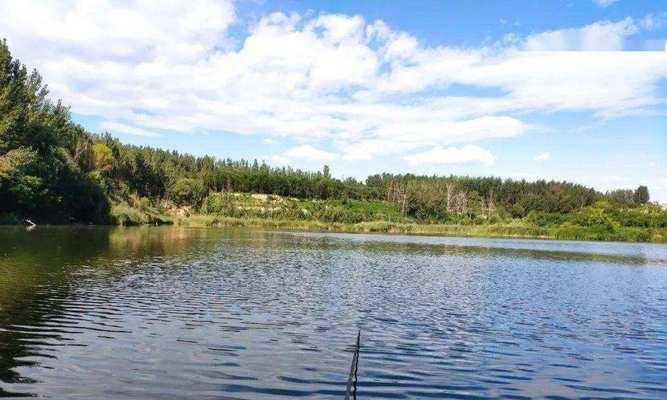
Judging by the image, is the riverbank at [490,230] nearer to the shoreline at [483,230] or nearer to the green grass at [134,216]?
the shoreline at [483,230]

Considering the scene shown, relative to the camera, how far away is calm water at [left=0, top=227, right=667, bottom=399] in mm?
14797

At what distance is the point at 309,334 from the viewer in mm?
20781

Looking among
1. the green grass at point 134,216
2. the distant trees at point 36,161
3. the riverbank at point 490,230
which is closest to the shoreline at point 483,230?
the riverbank at point 490,230

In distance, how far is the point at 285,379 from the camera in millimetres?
15094

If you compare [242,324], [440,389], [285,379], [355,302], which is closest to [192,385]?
[285,379]

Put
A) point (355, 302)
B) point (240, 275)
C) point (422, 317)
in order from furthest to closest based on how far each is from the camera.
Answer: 1. point (240, 275)
2. point (355, 302)
3. point (422, 317)

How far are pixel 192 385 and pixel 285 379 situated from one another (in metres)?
2.43

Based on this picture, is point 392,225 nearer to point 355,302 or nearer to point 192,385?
point 355,302

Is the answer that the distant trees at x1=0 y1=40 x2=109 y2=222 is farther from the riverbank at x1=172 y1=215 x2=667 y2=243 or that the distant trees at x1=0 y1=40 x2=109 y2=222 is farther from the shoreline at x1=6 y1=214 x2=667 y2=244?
the riverbank at x1=172 y1=215 x2=667 y2=243

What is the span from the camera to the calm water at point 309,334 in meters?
14.8

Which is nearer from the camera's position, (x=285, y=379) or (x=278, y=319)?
(x=285, y=379)

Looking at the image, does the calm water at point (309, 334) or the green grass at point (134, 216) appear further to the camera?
the green grass at point (134, 216)

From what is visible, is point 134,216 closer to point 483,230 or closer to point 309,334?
point 483,230

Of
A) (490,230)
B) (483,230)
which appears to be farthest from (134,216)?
(490,230)
